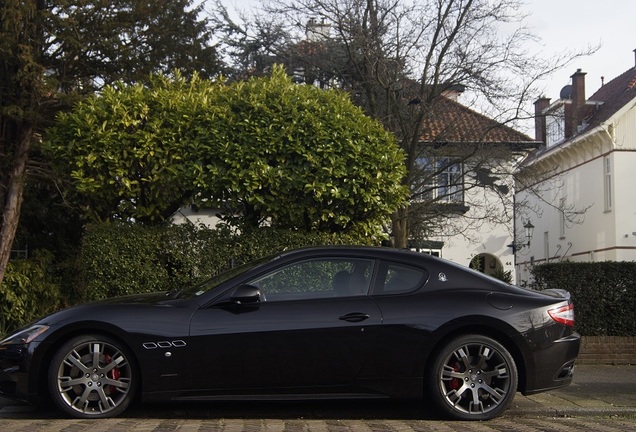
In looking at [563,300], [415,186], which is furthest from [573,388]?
[415,186]

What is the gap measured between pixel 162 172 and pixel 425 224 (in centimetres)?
1232

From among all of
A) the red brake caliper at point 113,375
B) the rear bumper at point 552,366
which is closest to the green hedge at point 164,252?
the red brake caliper at point 113,375

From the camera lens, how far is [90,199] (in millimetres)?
12328

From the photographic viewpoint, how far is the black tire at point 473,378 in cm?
720

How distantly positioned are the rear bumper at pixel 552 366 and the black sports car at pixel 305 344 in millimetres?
13

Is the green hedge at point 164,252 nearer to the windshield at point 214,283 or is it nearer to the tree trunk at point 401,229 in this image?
the windshield at point 214,283

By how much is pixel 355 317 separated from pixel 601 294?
6376mm

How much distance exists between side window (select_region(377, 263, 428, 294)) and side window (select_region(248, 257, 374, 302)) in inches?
5.2

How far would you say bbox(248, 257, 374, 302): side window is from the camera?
24.1ft

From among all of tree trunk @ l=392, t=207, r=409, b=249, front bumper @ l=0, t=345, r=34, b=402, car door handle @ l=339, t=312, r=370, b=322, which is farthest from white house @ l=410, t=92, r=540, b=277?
front bumper @ l=0, t=345, r=34, b=402

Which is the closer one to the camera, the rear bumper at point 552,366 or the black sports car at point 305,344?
the black sports car at point 305,344

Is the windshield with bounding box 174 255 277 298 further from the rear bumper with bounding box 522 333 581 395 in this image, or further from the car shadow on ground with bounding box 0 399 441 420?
the rear bumper with bounding box 522 333 581 395

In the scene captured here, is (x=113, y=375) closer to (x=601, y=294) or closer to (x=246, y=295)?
(x=246, y=295)

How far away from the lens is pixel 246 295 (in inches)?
280
